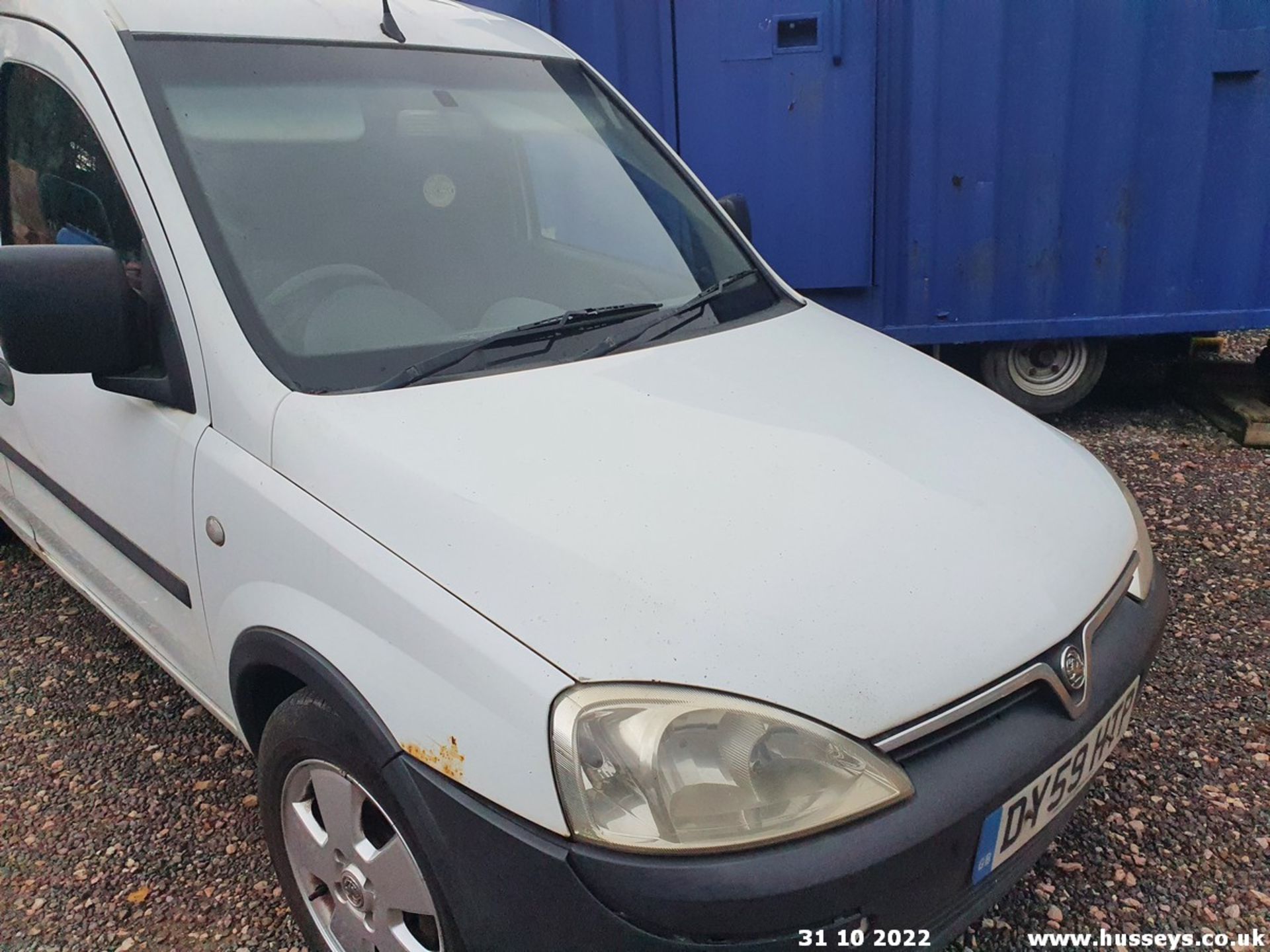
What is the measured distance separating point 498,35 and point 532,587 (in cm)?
191

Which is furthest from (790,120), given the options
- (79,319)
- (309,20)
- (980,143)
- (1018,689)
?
(1018,689)

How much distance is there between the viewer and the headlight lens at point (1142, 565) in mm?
1911

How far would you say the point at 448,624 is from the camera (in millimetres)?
1459

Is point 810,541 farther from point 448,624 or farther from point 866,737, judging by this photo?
point 448,624

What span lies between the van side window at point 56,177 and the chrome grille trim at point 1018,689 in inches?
67.7

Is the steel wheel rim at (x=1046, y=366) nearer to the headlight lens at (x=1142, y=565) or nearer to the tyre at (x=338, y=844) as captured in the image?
the headlight lens at (x=1142, y=565)

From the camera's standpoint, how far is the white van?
138cm

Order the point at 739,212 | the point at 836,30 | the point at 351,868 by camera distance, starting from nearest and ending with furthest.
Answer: the point at 351,868, the point at 739,212, the point at 836,30

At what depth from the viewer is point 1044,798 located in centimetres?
159

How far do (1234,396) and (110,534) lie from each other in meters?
5.06

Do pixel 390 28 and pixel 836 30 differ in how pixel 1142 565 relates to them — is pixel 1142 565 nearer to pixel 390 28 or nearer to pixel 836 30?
pixel 390 28

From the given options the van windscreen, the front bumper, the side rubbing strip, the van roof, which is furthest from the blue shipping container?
the front bumper

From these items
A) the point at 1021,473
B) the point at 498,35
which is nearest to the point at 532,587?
the point at 1021,473

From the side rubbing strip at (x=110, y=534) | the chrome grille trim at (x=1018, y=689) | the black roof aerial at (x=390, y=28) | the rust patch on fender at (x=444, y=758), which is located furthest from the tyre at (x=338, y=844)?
the black roof aerial at (x=390, y=28)
